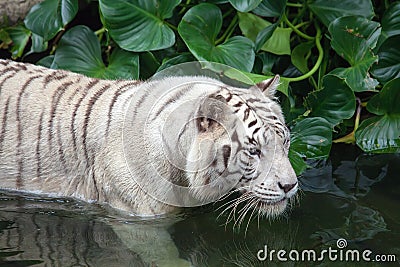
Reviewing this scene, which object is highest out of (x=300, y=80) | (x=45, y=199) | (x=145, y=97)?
(x=145, y=97)

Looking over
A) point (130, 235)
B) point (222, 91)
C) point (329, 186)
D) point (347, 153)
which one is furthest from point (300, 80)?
point (130, 235)

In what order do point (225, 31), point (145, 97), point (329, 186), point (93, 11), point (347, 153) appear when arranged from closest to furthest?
point (145, 97) < point (329, 186) < point (347, 153) < point (225, 31) < point (93, 11)

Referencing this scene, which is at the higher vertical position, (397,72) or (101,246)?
(397,72)

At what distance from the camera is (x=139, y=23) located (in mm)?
4520

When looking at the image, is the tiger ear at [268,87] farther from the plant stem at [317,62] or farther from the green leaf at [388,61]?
the green leaf at [388,61]

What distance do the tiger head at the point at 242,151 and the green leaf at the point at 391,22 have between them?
5.65 ft

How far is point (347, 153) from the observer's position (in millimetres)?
4559

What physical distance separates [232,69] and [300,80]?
78 cm

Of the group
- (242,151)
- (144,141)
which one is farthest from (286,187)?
(144,141)

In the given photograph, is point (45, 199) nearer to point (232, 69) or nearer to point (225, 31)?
point (232, 69)

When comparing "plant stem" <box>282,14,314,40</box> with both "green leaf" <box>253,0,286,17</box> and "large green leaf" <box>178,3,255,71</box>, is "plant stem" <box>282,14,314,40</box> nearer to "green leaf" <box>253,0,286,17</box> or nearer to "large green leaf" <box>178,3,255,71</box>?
"green leaf" <box>253,0,286,17</box>

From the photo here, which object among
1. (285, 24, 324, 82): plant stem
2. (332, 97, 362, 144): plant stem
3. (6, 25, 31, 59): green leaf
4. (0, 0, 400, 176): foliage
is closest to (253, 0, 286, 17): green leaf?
(0, 0, 400, 176): foliage

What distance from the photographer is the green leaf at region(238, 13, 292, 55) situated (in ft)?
15.7

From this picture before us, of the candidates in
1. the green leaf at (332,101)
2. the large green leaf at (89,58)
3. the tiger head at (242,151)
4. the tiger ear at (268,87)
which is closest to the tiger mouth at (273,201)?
the tiger head at (242,151)
